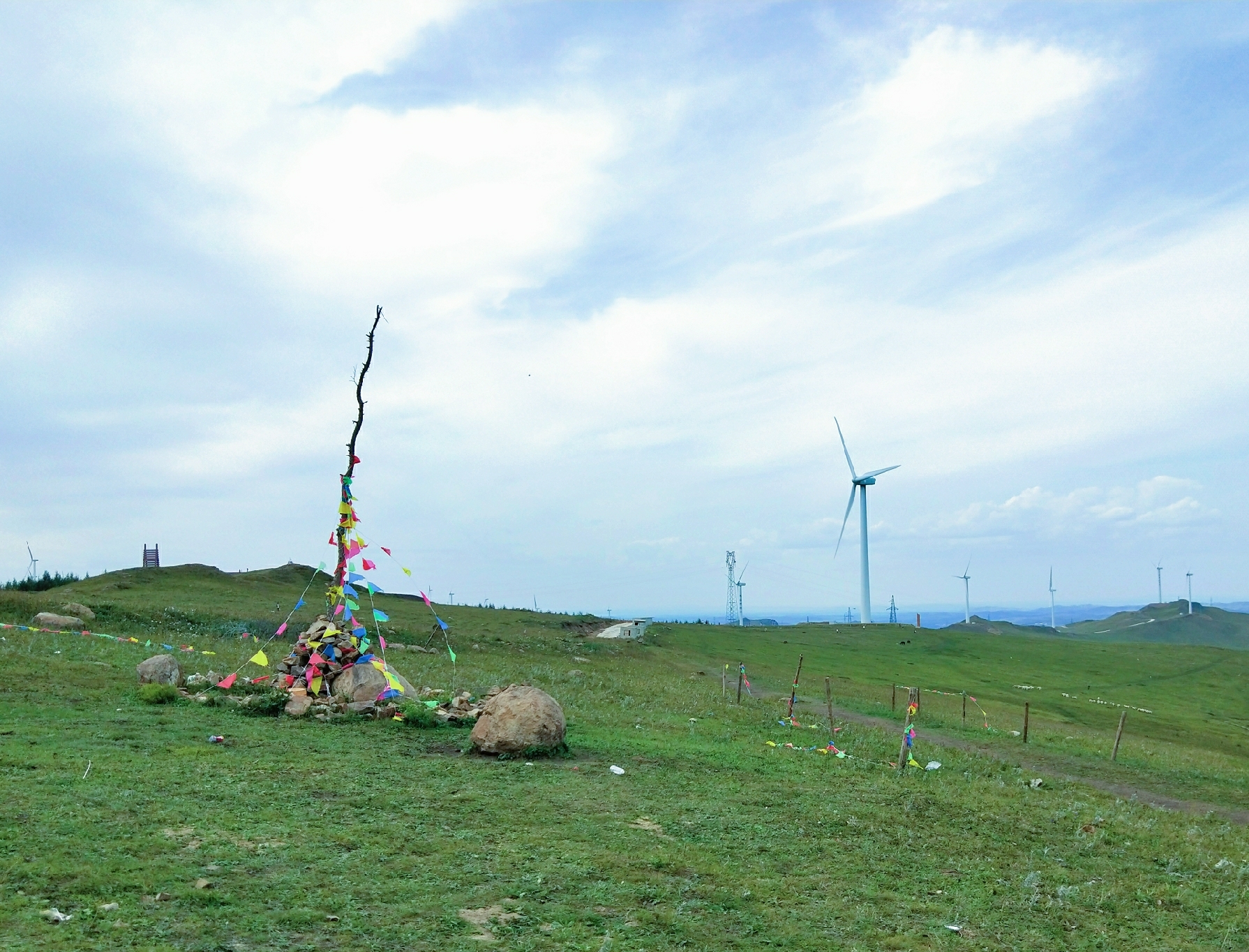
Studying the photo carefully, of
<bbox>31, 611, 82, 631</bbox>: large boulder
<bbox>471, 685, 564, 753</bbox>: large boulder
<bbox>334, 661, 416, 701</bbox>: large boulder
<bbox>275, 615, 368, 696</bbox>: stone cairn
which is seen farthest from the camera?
<bbox>31, 611, 82, 631</bbox>: large boulder

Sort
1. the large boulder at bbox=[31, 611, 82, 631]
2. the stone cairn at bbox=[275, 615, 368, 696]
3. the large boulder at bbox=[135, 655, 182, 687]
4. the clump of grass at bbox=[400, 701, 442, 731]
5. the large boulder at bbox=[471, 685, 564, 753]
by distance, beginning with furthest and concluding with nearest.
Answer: the large boulder at bbox=[31, 611, 82, 631] < the stone cairn at bbox=[275, 615, 368, 696] < the large boulder at bbox=[135, 655, 182, 687] < the clump of grass at bbox=[400, 701, 442, 731] < the large boulder at bbox=[471, 685, 564, 753]

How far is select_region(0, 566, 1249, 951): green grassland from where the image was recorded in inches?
423

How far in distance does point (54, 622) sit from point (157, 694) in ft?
49.5

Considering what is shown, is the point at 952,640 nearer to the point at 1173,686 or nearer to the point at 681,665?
the point at 1173,686

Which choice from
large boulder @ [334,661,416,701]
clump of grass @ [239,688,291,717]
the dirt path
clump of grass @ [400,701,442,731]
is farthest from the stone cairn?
the dirt path

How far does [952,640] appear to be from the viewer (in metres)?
96.4

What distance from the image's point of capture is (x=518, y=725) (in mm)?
19547

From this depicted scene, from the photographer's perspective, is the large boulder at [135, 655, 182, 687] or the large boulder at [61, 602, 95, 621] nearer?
the large boulder at [135, 655, 182, 687]

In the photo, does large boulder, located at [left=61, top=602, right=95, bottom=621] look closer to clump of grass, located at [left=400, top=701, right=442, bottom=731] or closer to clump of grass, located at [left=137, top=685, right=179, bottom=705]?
clump of grass, located at [left=137, top=685, right=179, bottom=705]

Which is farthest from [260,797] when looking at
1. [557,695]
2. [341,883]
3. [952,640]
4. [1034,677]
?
[952,640]

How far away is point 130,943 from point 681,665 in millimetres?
48365

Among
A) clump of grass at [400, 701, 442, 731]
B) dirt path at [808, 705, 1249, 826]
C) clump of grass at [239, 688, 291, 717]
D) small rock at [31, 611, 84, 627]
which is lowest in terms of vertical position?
dirt path at [808, 705, 1249, 826]

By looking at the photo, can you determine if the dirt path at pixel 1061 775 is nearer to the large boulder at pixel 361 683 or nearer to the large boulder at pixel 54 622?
the large boulder at pixel 361 683

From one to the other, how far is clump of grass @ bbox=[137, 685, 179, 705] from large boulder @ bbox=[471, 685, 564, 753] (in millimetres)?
7999
